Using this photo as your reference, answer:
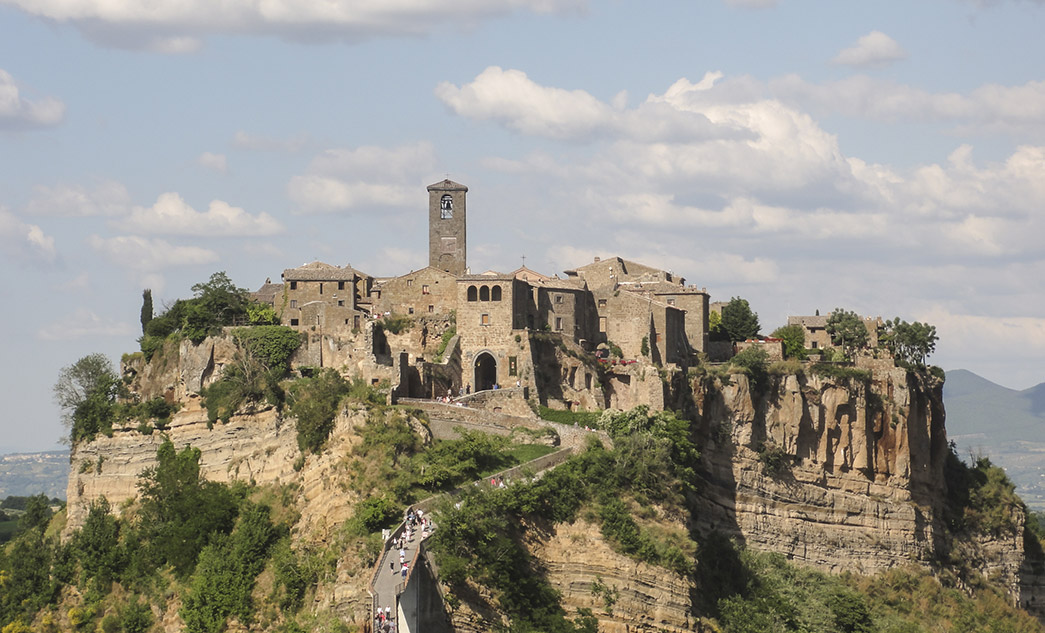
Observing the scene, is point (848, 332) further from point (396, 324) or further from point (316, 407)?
point (316, 407)

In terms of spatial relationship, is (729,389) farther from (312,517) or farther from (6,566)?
(6,566)

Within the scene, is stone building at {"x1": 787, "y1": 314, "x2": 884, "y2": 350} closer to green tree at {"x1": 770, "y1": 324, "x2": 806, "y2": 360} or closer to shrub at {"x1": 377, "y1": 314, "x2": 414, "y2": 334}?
green tree at {"x1": 770, "y1": 324, "x2": 806, "y2": 360}

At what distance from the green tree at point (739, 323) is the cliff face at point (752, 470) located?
803 cm

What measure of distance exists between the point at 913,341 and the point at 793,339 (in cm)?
845

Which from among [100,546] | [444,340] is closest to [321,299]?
[444,340]

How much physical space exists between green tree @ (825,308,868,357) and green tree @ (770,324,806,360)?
2148 millimetres

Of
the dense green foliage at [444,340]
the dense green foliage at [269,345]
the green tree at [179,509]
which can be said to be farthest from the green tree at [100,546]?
the dense green foliage at [444,340]

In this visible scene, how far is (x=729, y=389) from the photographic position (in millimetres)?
81625

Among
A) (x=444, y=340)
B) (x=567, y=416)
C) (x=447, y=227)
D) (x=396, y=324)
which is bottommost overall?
(x=567, y=416)

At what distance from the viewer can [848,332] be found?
92.9 m

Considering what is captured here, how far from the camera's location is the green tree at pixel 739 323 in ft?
306

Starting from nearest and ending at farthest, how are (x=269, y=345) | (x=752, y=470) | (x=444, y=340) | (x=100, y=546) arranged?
(x=100, y=546)
(x=269, y=345)
(x=444, y=340)
(x=752, y=470)

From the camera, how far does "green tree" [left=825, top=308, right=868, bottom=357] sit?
92812 mm

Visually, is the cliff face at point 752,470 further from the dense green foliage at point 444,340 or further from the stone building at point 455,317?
the dense green foliage at point 444,340
